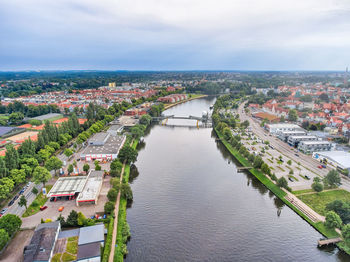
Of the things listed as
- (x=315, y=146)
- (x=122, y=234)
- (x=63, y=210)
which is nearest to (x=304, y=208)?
(x=315, y=146)

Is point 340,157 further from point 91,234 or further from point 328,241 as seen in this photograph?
point 91,234

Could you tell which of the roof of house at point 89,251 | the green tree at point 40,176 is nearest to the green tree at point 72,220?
the roof of house at point 89,251

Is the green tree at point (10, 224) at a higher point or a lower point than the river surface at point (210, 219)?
higher

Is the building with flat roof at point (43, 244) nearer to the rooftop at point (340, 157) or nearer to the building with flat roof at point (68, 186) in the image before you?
the building with flat roof at point (68, 186)

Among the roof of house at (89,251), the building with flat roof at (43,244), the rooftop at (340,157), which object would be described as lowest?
the roof of house at (89,251)

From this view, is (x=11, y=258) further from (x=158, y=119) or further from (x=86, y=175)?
(x=158, y=119)

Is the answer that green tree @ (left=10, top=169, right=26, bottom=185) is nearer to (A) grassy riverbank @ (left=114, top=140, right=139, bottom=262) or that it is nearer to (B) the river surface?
(A) grassy riverbank @ (left=114, top=140, right=139, bottom=262)
